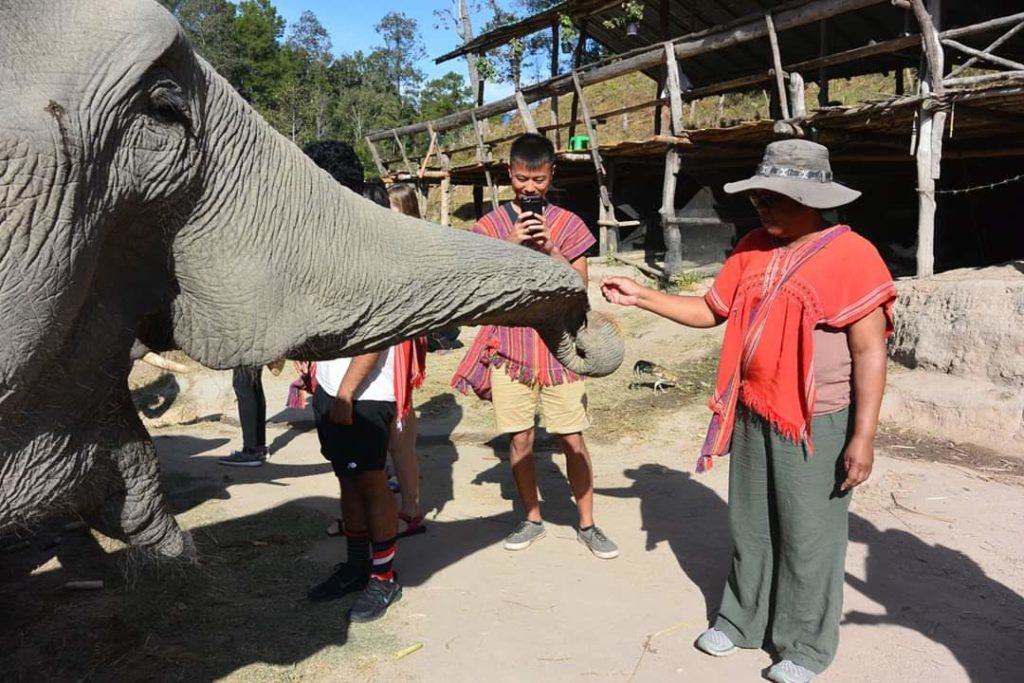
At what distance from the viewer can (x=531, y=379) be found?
3754 millimetres

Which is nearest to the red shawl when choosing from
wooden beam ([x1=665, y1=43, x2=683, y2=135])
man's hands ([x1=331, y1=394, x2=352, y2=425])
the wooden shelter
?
man's hands ([x1=331, y1=394, x2=352, y2=425])

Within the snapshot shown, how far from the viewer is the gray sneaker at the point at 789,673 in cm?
265

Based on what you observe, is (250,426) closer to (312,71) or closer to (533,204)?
(533,204)

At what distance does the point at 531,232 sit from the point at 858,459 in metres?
1.39

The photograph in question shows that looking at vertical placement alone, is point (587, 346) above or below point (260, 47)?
below

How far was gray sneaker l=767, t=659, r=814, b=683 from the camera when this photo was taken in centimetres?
265

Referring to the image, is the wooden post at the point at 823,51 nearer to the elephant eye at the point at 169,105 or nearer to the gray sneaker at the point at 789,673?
the gray sneaker at the point at 789,673

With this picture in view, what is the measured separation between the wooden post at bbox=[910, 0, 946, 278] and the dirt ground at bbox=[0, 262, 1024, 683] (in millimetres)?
3109

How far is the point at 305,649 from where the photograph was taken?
2918 millimetres

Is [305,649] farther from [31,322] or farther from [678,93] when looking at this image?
[678,93]

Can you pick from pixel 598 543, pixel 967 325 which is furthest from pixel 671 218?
pixel 598 543

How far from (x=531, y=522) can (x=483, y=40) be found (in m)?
13.0

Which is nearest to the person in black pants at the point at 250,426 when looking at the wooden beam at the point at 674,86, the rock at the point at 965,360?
the rock at the point at 965,360

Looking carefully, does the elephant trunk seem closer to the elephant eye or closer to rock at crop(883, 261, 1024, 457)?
the elephant eye
